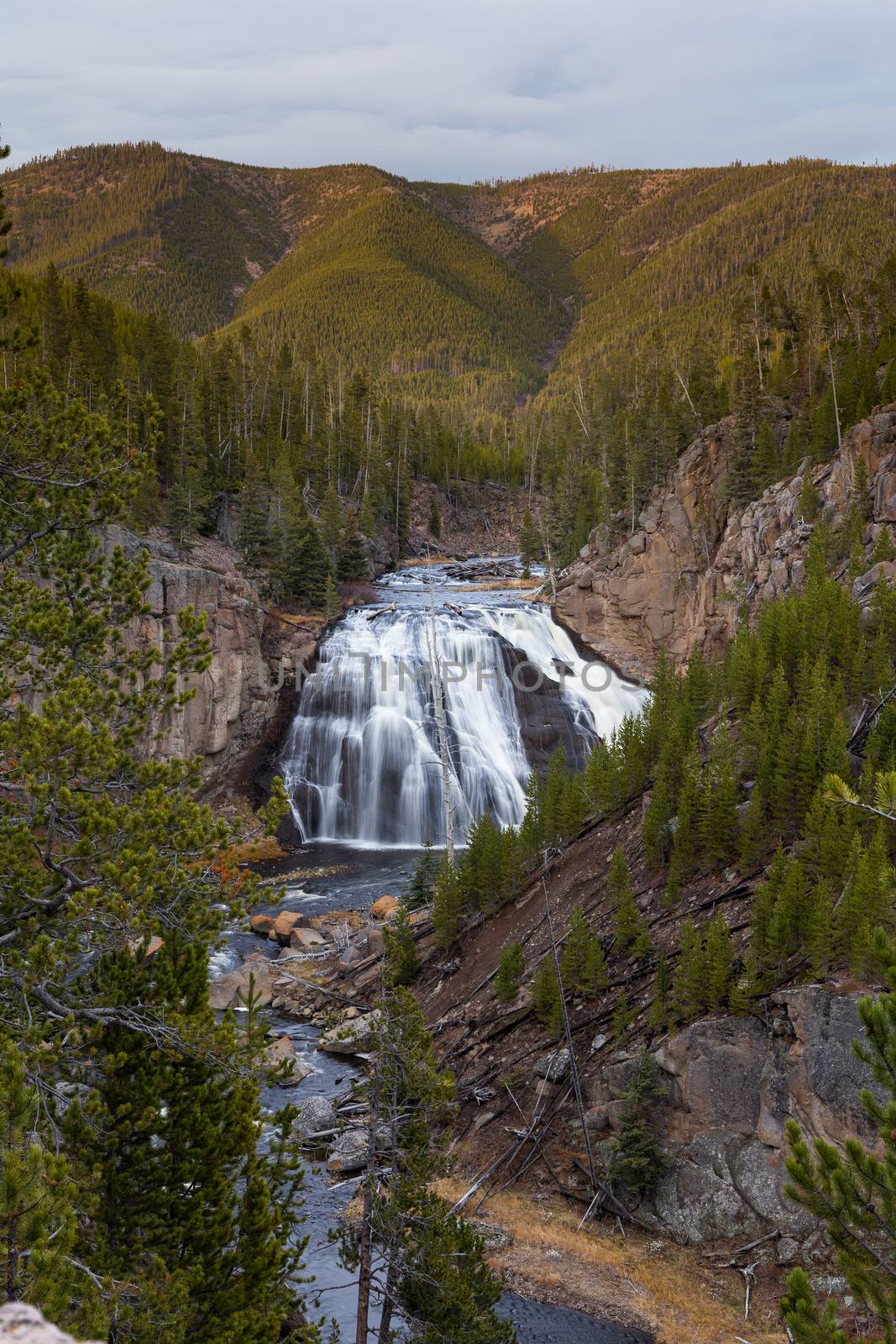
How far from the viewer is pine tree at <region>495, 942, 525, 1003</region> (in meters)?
22.0

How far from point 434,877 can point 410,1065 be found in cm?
1803

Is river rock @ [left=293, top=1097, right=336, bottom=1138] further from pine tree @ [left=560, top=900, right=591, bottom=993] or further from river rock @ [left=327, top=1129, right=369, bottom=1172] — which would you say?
pine tree @ [left=560, top=900, right=591, bottom=993]

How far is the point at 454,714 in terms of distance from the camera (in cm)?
4906

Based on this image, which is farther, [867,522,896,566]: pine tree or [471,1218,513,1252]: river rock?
[867,522,896,566]: pine tree

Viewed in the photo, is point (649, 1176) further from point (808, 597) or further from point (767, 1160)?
point (808, 597)

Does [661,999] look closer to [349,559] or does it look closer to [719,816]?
[719,816]

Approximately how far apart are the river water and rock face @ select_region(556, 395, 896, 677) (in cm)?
343

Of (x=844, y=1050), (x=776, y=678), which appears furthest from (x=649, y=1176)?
(x=776, y=678)

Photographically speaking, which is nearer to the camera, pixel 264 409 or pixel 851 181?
pixel 264 409

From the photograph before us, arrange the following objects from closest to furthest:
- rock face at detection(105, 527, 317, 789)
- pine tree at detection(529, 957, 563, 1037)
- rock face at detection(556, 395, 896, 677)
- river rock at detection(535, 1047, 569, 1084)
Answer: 1. river rock at detection(535, 1047, 569, 1084)
2. pine tree at detection(529, 957, 563, 1037)
3. rock face at detection(105, 527, 317, 789)
4. rock face at detection(556, 395, 896, 677)

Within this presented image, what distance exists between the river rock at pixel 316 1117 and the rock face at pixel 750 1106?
662cm

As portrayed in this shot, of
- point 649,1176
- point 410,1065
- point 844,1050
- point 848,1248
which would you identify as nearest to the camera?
point 848,1248

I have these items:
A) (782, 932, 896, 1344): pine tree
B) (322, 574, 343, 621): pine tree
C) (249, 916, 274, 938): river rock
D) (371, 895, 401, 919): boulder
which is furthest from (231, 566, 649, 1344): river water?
(782, 932, 896, 1344): pine tree

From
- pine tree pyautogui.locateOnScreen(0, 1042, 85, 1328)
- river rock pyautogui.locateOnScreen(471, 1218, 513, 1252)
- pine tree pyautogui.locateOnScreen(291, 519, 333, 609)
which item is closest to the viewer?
pine tree pyautogui.locateOnScreen(0, 1042, 85, 1328)
